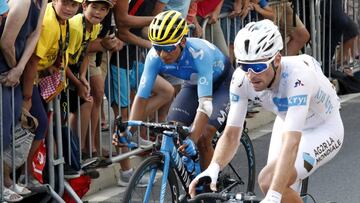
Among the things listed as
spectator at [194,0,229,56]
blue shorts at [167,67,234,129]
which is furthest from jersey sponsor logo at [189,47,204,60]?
spectator at [194,0,229,56]

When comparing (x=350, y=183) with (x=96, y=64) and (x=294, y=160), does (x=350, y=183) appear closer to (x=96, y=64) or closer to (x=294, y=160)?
(x=96, y=64)

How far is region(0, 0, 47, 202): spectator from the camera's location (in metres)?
7.75

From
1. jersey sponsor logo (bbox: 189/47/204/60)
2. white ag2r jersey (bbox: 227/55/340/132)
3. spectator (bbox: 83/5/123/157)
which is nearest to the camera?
white ag2r jersey (bbox: 227/55/340/132)

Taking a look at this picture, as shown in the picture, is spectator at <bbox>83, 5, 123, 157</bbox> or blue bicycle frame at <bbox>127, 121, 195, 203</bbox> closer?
blue bicycle frame at <bbox>127, 121, 195, 203</bbox>

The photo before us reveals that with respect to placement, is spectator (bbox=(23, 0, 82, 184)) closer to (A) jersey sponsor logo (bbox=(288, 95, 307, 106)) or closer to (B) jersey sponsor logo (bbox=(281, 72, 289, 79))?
(B) jersey sponsor logo (bbox=(281, 72, 289, 79))

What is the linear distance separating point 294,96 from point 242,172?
3.29 m

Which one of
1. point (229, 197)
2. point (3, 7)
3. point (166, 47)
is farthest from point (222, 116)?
point (229, 197)

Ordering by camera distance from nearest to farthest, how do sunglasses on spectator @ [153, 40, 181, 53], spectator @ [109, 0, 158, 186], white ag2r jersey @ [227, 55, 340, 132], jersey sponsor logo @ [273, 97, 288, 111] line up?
white ag2r jersey @ [227, 55, 340, 132] < jersey sponsor logo @ [273, 97, 288, 111] < sunglasses on spectator @ [153, 40, 181, 53] < spectator @ [109, 0, 158, 186]

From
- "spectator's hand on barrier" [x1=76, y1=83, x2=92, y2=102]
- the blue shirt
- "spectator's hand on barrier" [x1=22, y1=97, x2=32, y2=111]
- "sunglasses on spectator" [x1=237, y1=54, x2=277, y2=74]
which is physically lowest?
"spectator's hand on barrier" [x1=76, y1=83, x2=92, y2=102]

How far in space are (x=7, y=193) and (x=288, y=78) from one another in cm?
259

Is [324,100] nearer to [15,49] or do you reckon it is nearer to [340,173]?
[15,49]

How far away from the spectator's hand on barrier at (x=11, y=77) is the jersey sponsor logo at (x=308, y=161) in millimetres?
2417

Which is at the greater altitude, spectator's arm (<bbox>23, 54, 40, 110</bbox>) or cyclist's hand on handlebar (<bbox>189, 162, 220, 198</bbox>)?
spectator's arm (<bbox>23, 54, 40, 110</bbox>)

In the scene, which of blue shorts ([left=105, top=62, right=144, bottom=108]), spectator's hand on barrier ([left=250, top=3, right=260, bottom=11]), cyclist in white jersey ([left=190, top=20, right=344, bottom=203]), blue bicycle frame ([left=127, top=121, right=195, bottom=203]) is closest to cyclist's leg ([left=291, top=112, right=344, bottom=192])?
cyclist in white jersey ([left=190, top=20, right=344, bottom=203])
